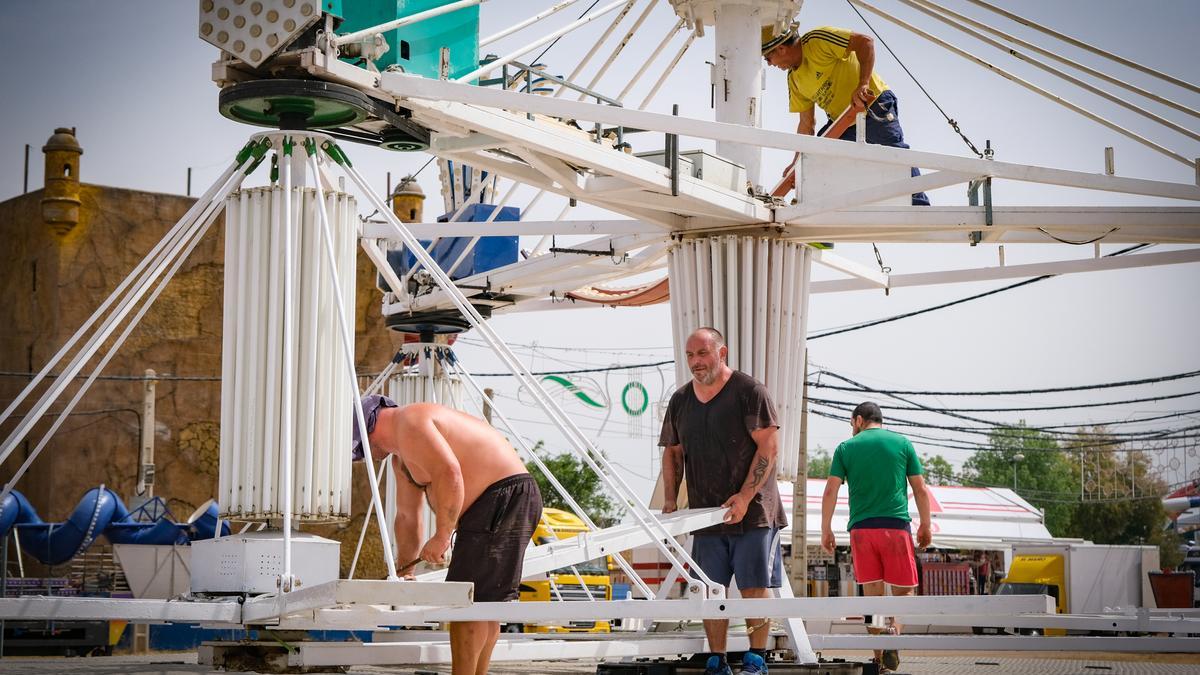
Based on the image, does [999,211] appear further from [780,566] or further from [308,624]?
[308,624]

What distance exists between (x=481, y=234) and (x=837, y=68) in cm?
349

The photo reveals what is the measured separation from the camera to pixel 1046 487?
90312 millimetres

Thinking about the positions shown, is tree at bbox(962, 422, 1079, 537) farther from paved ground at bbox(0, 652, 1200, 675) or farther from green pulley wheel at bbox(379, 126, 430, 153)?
green pulley wheel at bbox(379, 126, 430, 153)

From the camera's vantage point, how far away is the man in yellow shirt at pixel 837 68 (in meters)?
13.1

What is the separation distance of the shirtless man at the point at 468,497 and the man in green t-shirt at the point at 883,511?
3603mm

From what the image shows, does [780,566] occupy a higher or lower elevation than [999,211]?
lower

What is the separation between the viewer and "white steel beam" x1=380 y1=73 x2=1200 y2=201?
8497 millimetres

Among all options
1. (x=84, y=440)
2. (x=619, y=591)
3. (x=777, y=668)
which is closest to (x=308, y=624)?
(x=777, y=668)

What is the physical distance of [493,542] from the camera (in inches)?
293

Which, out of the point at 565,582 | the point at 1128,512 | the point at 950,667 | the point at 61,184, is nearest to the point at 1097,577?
the point at 565,582

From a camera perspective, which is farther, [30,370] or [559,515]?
[30,370]

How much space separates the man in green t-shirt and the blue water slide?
1385 cm

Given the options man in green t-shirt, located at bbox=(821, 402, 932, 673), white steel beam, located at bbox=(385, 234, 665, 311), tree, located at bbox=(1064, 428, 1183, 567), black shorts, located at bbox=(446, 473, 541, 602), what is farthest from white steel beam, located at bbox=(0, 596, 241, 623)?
tree, located at bbox=(1064, 428, 1183, 567)

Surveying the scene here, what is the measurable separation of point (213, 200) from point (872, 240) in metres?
6.30
